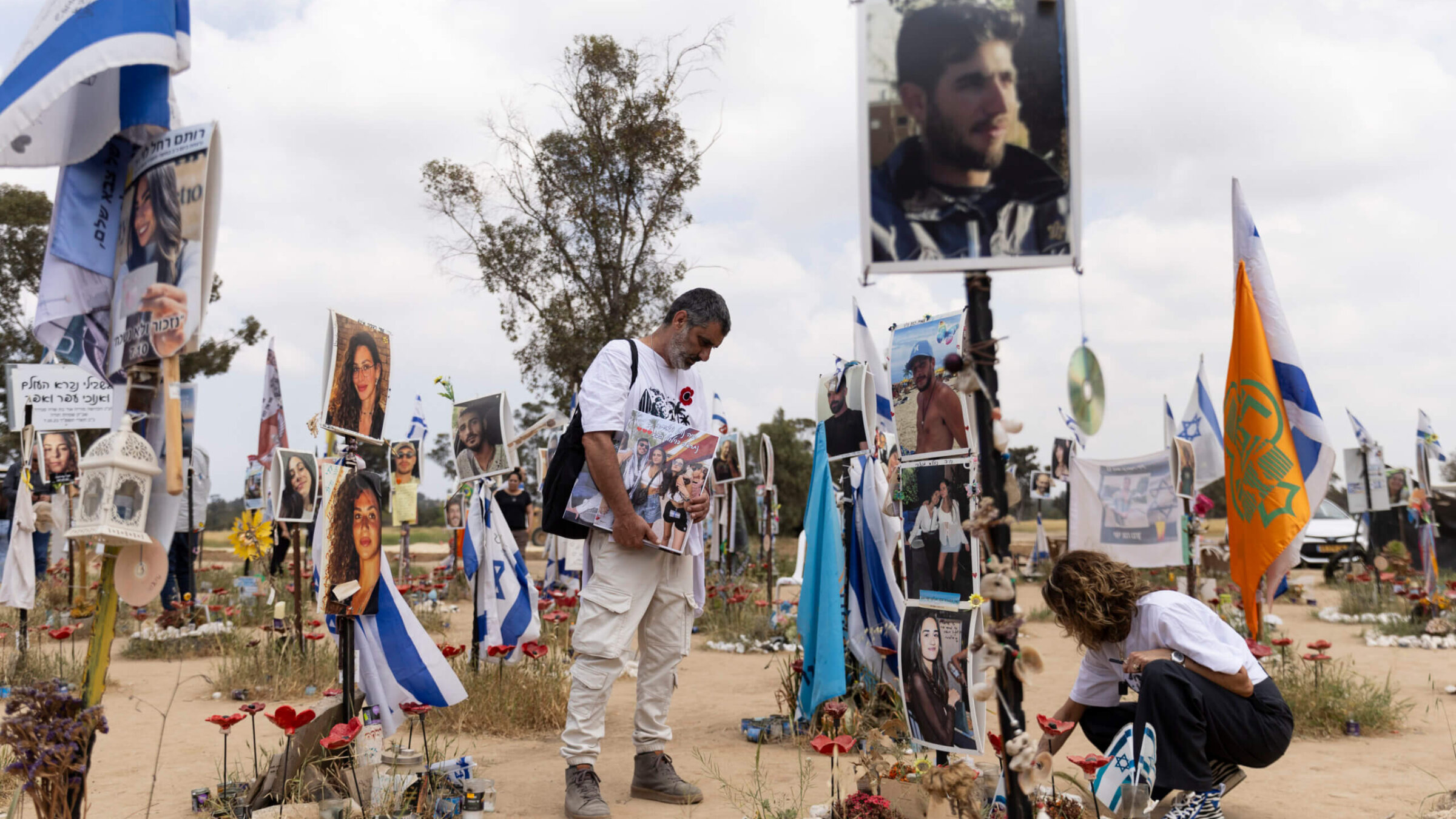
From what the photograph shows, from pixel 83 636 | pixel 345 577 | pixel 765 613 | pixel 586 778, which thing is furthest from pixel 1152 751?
pixel 83 636

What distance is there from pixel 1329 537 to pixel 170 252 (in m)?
17.1

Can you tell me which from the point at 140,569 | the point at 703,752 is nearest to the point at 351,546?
the point at 140,569

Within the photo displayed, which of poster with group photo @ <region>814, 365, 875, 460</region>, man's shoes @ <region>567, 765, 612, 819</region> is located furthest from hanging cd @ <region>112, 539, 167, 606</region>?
poster with group photo @ <region>814, 365, 875, 460</region>

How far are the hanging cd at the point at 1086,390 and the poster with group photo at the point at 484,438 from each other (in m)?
5.59

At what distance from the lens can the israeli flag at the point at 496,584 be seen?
5.85 meters

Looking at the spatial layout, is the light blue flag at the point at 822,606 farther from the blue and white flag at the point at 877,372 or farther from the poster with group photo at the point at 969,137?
the poster with group photo at the point at 969,137

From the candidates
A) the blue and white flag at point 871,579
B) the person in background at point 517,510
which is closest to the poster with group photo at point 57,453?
the person in background at point 517,510

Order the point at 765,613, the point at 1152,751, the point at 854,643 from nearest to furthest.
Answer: the point at 1152,751 → the point at 854,643 → the point at 765,613

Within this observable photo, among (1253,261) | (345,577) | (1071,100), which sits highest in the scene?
(1253,261)

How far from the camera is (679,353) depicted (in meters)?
3.55

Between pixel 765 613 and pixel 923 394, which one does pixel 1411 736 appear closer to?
pixel 923 394

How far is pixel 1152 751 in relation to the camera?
2.85 m

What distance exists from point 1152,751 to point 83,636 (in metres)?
8.58

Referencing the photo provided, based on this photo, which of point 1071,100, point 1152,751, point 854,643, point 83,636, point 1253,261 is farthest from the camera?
point 83,636
